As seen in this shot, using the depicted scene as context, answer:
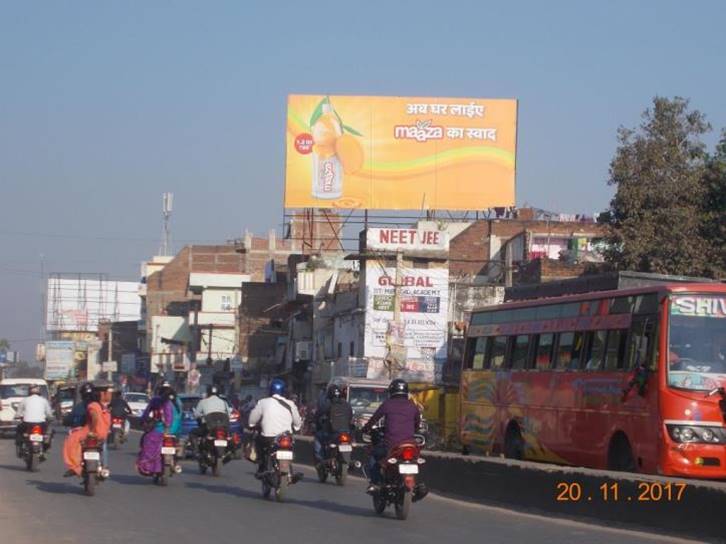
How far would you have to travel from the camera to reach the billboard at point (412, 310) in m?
52.5

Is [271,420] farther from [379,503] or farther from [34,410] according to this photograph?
[34,410]

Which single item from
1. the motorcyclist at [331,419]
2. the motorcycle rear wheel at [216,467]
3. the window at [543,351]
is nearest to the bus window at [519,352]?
the window at [543,351]

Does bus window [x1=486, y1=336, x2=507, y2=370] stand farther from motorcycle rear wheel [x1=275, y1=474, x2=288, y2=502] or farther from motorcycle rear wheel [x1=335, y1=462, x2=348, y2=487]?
motorcycle rear wheel [x1=275, y1=474, x2=288, y2=502]

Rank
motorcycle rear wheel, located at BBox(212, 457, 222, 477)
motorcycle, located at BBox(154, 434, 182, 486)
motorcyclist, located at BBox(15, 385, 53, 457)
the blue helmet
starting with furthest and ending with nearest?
motorcyclist, located at BBox(15, 385, 53, 457) < motorcycle rear wheel, located at BBox(212, 457, 222, 477) < motorcycle, located at BBox(154, 434, 182, 486) < the blue helmet

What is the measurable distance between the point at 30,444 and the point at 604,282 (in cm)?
1102

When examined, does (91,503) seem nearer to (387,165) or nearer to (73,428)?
(73,428)

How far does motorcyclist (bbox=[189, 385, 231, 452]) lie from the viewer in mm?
22078

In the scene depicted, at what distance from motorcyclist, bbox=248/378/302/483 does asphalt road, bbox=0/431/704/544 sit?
0.70 metres

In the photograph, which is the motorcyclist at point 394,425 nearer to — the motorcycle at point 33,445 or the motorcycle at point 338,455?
Answer: the motorcycle at point 338,455

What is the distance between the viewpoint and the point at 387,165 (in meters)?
51.9

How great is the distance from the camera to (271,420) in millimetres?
17359

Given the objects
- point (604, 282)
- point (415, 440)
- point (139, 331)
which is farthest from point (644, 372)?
point (139, 331)

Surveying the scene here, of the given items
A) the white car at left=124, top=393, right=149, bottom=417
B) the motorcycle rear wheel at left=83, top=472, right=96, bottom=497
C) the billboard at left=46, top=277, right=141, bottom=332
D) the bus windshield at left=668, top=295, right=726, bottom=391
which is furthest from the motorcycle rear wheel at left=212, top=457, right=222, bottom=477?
the billboard at left=46, top=277, right=141, bottom=332

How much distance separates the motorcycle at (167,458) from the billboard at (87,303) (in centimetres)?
10944
